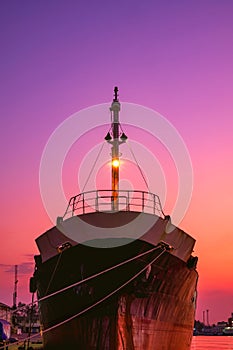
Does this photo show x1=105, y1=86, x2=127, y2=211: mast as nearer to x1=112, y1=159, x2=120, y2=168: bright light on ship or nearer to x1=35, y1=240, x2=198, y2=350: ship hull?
x1=112, y1=159, x2=120, y2=168: bright light on ship

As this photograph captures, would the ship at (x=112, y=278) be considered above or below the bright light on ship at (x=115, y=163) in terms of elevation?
below

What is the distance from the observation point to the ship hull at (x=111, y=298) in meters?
16.5

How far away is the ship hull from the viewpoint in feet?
54.3

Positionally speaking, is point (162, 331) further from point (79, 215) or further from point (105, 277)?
point (79, 215)

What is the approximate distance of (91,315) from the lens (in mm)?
16719

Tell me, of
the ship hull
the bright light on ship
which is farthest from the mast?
the ship hull

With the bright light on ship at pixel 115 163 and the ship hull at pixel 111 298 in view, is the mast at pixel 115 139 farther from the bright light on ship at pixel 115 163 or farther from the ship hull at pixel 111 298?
the ship hull at pixel 111 298

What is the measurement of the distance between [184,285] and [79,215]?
4.98 meters

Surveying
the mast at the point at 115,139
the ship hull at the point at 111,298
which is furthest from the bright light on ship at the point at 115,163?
the ship hull at the point at 111,298

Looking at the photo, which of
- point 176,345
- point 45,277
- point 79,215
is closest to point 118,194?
point 79,215

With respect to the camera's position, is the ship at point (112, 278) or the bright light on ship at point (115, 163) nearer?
the ship at point (112, 278)

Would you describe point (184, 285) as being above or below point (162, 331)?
above

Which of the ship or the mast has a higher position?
the mast

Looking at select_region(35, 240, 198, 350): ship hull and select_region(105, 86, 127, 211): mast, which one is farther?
select_region(105, 86, 127, 211): mast
